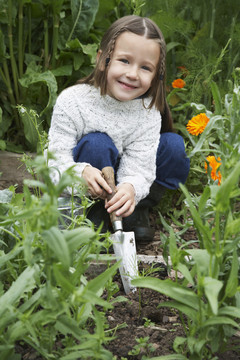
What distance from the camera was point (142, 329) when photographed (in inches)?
59.5

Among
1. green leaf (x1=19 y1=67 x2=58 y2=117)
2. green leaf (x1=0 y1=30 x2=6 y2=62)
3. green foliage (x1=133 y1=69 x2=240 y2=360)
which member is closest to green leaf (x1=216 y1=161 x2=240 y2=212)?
green foliage (x1=133 y1=69 x2=240 y2=360)

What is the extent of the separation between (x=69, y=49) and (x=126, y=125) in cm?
91

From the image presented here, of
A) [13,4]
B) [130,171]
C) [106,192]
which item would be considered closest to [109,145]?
[130,171]

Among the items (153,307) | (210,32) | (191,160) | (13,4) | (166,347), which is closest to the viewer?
(166,347)

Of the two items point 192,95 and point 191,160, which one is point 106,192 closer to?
point 191,160

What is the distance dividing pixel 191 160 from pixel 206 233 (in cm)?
149

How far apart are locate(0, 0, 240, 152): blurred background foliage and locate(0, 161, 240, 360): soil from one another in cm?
131

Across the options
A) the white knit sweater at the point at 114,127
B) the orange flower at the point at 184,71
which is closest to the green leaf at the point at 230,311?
the white knit sweater at the point at 114,127

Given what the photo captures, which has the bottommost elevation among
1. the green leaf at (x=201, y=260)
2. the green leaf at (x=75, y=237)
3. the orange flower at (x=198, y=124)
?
the orange flower at (x=198, y=124)

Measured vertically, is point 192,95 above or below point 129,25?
below

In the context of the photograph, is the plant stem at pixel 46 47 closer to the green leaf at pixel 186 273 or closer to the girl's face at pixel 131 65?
the girl's face at pixel 131 65

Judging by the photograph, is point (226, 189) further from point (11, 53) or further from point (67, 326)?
point (11, 53)

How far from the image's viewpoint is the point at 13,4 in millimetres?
2814

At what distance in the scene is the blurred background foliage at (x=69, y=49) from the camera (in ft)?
9.21
